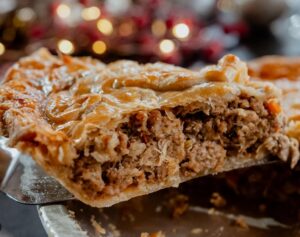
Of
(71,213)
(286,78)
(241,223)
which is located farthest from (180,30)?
(71,213)

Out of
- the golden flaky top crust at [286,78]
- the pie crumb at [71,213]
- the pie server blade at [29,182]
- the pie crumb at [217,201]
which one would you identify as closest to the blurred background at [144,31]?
the golden flaky top crust at [286,78]

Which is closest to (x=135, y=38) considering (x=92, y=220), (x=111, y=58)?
(x=111, y=58)

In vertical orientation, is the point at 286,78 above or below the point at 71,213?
above

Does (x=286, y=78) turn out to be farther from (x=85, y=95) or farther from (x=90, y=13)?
(x=90, y=13)

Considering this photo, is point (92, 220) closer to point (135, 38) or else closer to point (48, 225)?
point (48, 225)

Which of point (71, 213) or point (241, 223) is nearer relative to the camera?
point (71, 213)

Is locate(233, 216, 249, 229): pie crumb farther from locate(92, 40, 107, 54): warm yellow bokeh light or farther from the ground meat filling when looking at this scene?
locate(92, 40, 107, 54): warm yellow bokeh light

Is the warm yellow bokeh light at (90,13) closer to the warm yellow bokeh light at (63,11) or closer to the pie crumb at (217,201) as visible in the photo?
the warm yellow bokeh light at (63,11)
